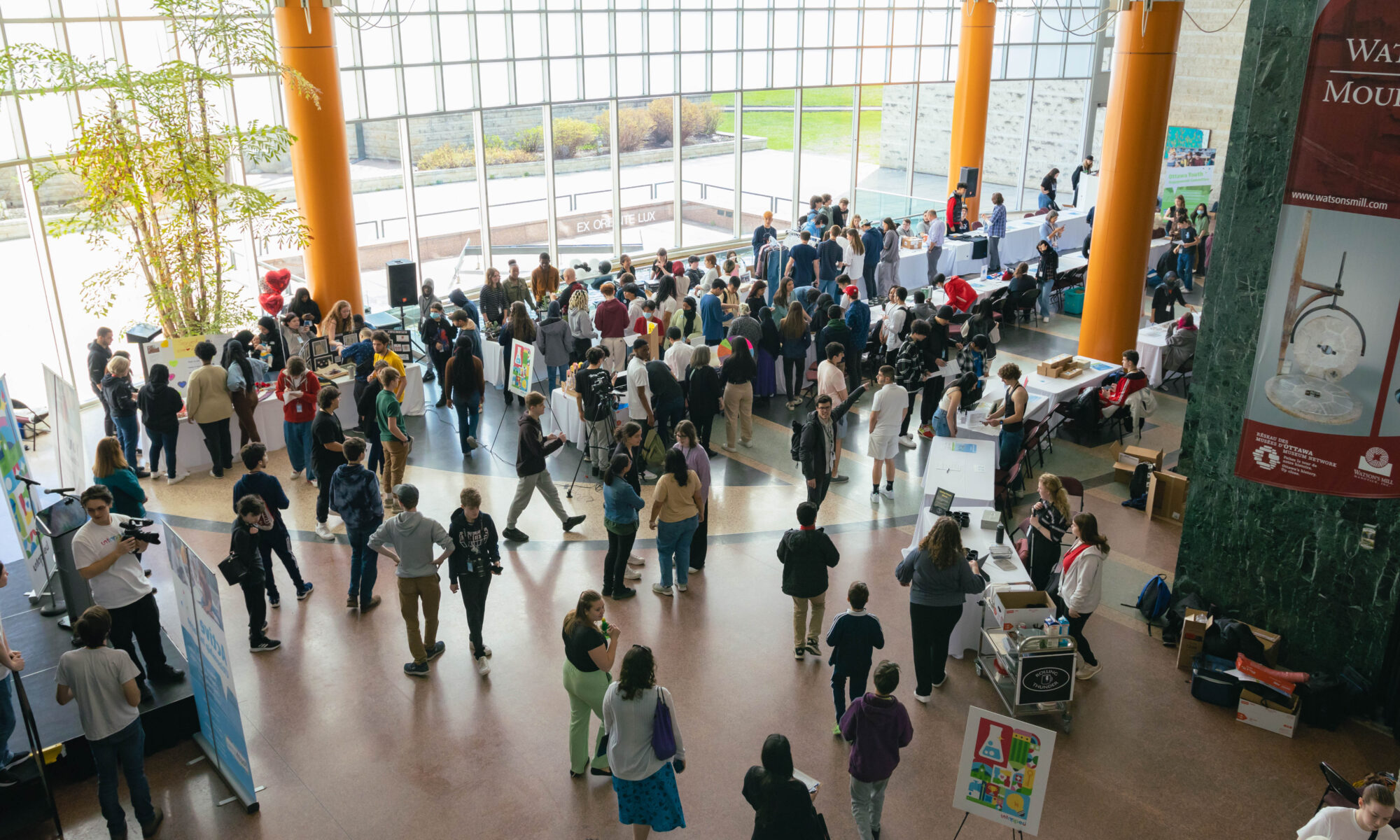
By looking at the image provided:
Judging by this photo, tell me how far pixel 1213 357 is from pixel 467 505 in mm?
5374

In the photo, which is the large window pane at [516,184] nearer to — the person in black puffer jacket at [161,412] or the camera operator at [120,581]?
the person in black puffer jacket at [161,412]

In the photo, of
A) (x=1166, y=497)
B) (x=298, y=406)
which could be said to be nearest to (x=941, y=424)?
(x=1166, y=497)

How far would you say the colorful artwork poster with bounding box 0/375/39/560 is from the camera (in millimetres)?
7145

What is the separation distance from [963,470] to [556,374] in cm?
544

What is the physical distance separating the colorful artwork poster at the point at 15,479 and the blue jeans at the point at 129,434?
2.12 m

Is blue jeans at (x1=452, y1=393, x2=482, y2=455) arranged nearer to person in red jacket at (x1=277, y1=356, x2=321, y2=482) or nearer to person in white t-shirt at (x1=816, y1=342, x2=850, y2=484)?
person in red jacket at (x1=277, y1=356, x2=321, y2=482)

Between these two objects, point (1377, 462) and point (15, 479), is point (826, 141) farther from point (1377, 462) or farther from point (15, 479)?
point (15, 479)

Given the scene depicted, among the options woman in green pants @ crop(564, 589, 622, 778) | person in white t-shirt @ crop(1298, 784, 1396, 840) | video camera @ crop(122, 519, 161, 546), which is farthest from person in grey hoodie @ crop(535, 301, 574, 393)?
person in white t-shirt @ crop(1298, 784, 1396, 840)

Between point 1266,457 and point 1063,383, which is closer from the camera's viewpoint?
point 1266,457

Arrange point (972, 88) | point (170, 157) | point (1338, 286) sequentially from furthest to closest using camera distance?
point (972, 88), point (170, 157), point (1338, 286)

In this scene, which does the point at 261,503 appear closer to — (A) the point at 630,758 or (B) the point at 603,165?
(A) the point at 630,758

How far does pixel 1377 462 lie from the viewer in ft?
21.8

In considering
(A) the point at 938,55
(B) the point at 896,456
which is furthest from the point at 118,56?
(A) the point at 938,55

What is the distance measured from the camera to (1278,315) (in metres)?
6.91
